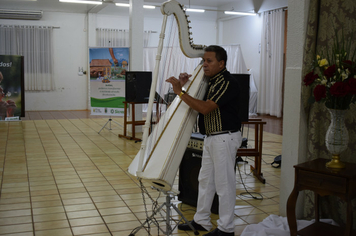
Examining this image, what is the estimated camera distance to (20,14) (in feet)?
39.3

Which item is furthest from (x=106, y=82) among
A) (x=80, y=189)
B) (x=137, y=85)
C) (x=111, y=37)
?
(x=111, y=37)

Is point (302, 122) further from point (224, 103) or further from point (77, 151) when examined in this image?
point (77, 151)

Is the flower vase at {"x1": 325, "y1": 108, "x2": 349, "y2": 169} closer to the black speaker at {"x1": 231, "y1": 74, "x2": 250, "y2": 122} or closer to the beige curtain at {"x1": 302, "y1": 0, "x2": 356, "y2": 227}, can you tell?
the beige curtain at {"x1": 302, "y1": 0, "x2": 356, "y2": 227}

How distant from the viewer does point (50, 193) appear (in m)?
4.06

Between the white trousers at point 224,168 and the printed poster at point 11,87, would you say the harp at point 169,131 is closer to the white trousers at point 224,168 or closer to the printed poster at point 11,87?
the white trousers at point 224,168

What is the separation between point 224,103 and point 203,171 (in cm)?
58

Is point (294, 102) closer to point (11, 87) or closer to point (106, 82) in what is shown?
point (106, 82)

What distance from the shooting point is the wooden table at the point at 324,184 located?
7.91 ft

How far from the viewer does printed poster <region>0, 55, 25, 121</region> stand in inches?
381

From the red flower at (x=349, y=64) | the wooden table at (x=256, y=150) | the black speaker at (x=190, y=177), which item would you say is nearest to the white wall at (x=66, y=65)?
the wooden table at (x=256, y=150)

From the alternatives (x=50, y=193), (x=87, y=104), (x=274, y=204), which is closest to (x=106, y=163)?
(x=50, y=193)

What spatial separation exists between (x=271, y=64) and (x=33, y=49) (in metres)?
7.65

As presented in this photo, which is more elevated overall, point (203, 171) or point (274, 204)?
point (203, 171)

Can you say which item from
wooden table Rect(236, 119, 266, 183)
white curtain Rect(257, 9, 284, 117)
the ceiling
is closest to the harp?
wooden table Rect(236, 119, 266, 183)
